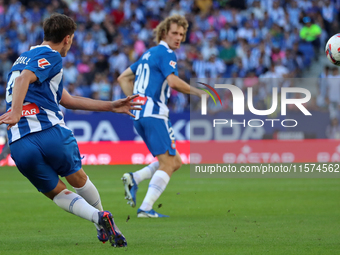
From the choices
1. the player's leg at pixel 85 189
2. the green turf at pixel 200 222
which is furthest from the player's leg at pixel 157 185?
the player's leg at pixel 85 189

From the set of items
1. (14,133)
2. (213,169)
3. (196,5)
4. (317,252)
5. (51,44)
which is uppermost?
(196,5)

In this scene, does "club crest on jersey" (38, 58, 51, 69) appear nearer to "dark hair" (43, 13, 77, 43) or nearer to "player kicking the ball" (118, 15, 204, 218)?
"dark hair" (43, 13, 77, 43)

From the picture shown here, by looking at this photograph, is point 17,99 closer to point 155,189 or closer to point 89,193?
point 89,193

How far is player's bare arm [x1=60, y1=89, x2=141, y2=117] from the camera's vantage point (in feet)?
17.8

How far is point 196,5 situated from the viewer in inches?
921

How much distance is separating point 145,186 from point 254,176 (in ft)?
11.9

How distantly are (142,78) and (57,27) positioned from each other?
297cm

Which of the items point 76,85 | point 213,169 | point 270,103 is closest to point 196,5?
point 76,85

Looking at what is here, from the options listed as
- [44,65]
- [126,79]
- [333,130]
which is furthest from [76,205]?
[333,130]

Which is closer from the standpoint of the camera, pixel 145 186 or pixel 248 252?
pixel 248 252

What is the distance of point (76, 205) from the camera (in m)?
5.27

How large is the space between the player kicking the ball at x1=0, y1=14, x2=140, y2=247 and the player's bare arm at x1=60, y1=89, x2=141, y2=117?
308 mm

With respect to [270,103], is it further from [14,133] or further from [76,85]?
[14,133]

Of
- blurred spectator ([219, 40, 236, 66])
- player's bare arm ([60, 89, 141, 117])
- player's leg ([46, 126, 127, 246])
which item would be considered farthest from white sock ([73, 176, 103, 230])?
blurred spectator ([219, 40, 236, 66])
